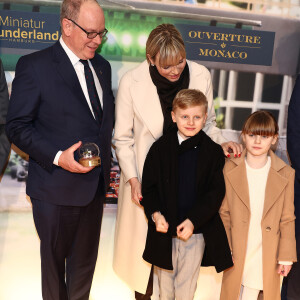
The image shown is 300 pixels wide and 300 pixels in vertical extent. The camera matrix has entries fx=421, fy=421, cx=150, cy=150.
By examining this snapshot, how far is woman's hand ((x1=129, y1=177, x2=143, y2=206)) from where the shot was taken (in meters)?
2.55

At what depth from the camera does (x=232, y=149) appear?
254cm

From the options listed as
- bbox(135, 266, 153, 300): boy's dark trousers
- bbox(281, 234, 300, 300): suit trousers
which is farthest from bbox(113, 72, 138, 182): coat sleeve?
bbox(281, 234, 300, 300): suit trousers

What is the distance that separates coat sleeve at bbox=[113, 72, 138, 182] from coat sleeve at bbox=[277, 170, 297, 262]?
0.92m

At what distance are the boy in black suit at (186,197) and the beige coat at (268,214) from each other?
10 centimetres

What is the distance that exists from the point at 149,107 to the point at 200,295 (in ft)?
5.26

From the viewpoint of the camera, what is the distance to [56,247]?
254 centimetres

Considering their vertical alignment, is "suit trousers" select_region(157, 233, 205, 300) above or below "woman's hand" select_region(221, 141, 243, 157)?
below

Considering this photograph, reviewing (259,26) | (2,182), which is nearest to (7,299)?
(2,182)

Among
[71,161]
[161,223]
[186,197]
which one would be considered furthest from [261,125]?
[71,161]

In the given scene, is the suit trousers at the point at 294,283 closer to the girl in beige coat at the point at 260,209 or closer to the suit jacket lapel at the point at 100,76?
the girl in beige coat at the point at 260,209

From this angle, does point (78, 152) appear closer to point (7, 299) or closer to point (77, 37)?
point (77, 37)

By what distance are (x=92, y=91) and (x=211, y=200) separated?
0.93 metres

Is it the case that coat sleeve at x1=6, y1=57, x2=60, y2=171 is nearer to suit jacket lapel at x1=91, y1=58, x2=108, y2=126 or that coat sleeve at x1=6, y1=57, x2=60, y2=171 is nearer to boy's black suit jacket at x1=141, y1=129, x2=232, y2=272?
suit jacket lapel at x1=91, y1=58, x2=108, y2=126

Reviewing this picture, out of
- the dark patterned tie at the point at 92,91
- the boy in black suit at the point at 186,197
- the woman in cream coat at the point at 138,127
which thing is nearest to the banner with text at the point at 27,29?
the dark patterned tie at the point at 92,91
